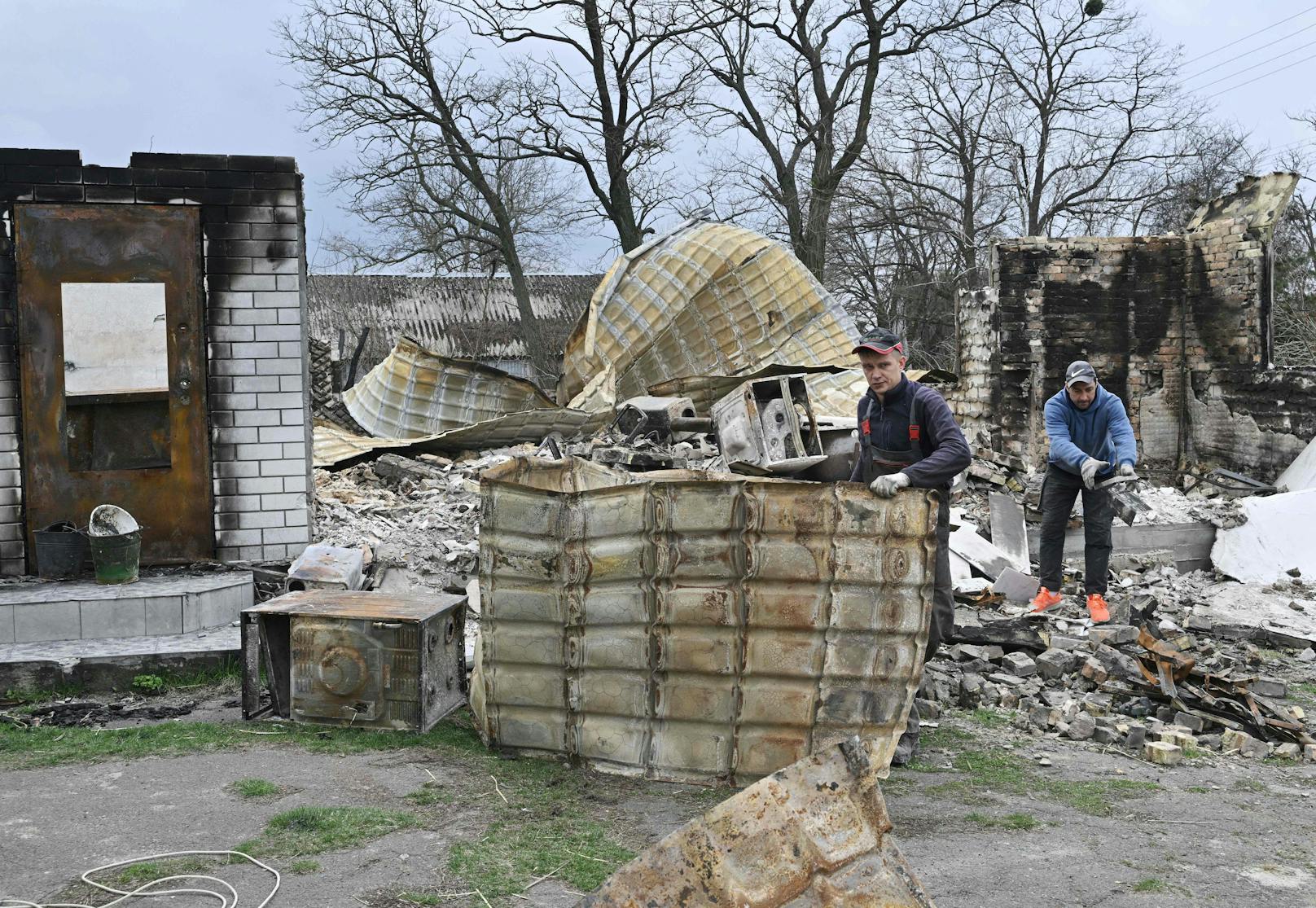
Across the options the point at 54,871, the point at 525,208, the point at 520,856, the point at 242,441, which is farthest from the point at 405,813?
the point at 525,208

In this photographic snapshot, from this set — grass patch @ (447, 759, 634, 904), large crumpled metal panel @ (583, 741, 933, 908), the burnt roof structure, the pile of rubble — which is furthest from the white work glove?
the burnt roof structure

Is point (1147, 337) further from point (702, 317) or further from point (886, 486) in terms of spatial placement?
point (886, 486)

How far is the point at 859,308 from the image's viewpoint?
80.3 ft

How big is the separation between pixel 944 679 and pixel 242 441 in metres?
4.54

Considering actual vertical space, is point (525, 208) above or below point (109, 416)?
above

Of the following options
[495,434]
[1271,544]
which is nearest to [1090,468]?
[1271,544]

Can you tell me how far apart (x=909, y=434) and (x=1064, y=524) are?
2.99m

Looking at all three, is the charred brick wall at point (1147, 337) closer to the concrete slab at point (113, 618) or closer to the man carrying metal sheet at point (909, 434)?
the man carrying metal sheet at point (909, 434)

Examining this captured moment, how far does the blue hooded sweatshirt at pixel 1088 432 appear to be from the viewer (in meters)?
7.29

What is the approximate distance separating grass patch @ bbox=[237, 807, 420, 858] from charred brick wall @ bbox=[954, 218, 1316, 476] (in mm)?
11485

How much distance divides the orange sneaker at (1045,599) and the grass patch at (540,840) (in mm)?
3949

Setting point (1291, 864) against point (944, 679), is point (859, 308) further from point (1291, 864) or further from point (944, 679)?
point (1291, 864)

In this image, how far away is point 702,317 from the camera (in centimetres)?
1390

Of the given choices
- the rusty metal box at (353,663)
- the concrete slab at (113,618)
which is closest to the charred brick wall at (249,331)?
the concrete slab at (113,618)
